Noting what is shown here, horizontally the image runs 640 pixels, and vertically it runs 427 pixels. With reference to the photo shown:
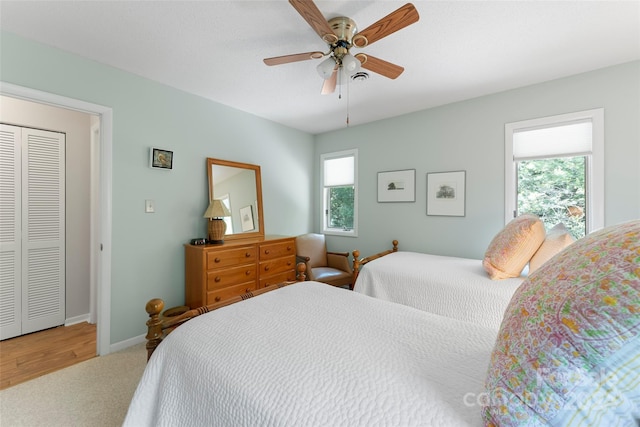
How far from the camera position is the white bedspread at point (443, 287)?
1834 millimetres

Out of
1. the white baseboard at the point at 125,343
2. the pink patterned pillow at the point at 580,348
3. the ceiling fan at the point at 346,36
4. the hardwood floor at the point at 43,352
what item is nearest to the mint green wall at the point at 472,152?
the ceiling fan at the point at 346,36

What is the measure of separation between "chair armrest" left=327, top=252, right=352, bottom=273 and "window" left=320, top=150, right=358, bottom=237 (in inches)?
17.3

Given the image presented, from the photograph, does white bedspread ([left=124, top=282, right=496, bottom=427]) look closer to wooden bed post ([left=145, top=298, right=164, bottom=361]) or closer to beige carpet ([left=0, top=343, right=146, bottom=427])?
wooden bed post ([left=145, top=298, right=164, bottom=361])

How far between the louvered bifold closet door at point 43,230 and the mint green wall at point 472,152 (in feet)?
11.1

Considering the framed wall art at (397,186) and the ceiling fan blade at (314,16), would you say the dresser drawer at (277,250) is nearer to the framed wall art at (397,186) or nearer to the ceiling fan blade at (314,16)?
the framed wall art at (397,186)

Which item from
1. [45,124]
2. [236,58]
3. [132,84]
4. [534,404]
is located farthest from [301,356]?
[45,124]

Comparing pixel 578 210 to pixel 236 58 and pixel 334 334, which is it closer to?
pixel 334 334

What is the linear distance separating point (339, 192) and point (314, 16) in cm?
296

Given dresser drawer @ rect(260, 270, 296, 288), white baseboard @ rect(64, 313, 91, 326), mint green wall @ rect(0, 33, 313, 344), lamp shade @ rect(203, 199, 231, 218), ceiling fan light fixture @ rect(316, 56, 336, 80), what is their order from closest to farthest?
ceiling fan light fixture @ rect(316, 56, 336, 80)
mint green wall @ rect(0, 33, 313, 344)
lamp shade @ rect(203, 199, 231, 218)
white baseboard @ rect(64, 313, 91, 326)
dresser drawer @ rect(260, 270, 296, 288)

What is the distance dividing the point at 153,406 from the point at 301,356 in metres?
0.69

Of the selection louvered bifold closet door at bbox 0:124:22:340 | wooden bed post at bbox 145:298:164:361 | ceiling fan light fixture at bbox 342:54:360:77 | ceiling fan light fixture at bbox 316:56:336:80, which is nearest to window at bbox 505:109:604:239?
ceiling fan light fixture at bbox 342:54:360:77

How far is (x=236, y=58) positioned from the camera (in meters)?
2.15

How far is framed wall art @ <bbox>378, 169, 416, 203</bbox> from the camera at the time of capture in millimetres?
3413

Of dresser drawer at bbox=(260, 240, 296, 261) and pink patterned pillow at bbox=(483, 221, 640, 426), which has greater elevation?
pink patterned pillow at bbox=(483, 221, 640, 426)
